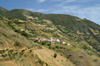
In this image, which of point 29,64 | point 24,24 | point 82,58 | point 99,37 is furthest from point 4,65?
point 99,37

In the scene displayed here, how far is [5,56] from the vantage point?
941 inches

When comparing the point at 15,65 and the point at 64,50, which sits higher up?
the point at 15,65

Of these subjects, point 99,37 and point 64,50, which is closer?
point 64,50

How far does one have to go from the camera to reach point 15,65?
73.6ft

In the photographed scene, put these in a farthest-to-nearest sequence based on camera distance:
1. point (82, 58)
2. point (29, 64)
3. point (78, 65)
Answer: point (82, 58) < point (78, 65) < point (29, 64)

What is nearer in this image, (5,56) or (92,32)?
(5,56)

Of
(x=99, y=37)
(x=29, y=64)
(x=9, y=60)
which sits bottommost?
(x=99, y=37)

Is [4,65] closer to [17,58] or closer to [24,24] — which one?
[17,58]

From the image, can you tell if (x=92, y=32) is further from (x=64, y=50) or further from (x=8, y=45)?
(x=8, y=45)

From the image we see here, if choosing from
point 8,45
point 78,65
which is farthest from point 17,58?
point 78,65

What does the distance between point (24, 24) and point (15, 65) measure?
3299 inches

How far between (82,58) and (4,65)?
5106 cm

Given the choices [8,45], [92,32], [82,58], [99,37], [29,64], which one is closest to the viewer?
[29,64]

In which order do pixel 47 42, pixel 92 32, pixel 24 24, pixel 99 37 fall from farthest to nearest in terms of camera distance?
pixel 92 32 → pixel 99 37 → pixel 24 24 → pixel 47 42
